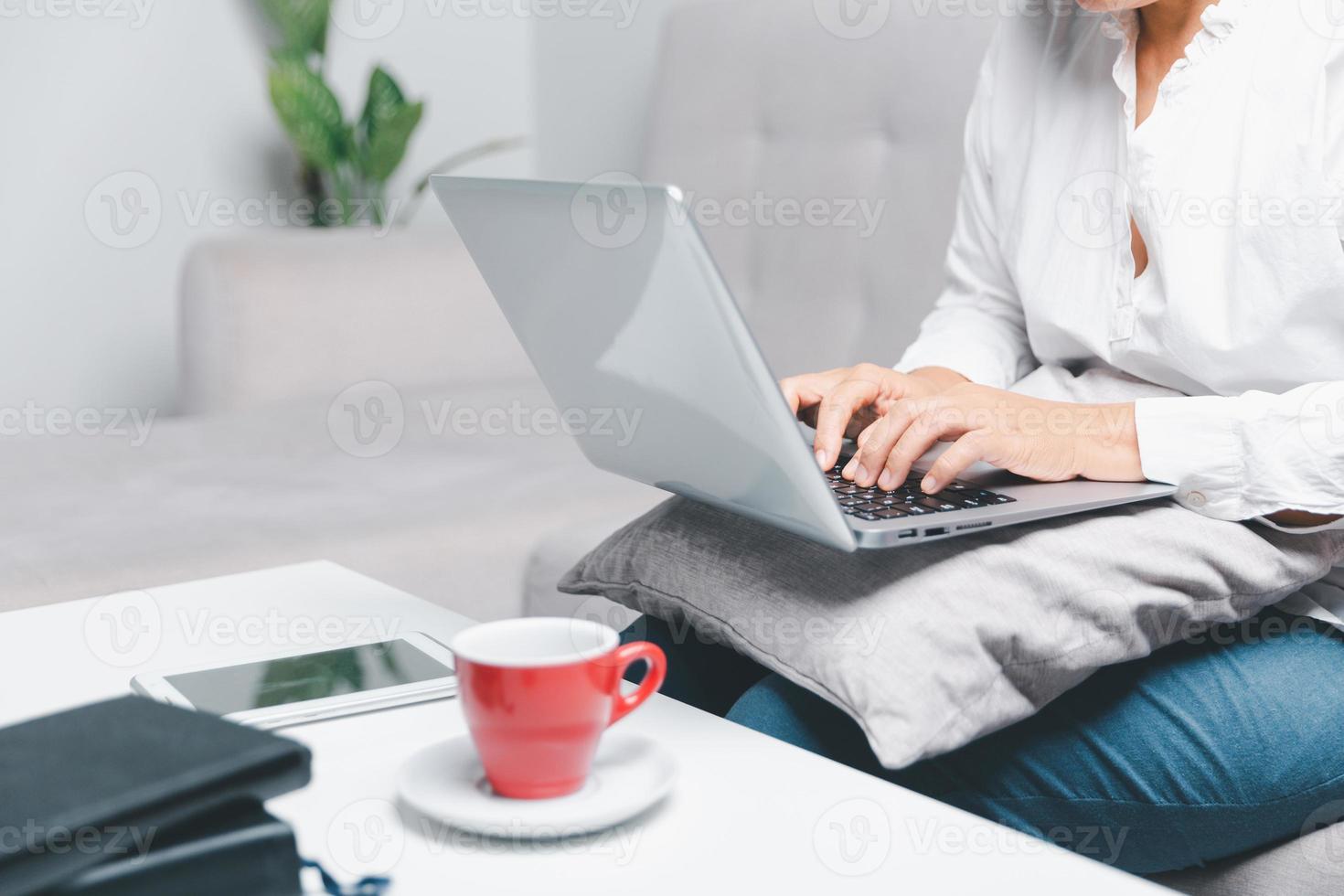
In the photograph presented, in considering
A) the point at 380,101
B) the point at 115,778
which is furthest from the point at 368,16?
the point at 115,778

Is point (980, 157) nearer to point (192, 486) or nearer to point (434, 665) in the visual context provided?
point (434, 665)

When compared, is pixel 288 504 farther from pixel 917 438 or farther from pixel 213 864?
pixel 213 864

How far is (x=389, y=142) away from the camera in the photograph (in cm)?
265

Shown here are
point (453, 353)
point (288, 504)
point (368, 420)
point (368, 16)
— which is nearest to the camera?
point (288, 504)

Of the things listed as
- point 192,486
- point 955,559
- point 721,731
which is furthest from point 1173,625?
point 192,486

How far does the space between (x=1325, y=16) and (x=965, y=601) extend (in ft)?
1.58

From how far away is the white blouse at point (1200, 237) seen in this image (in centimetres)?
79

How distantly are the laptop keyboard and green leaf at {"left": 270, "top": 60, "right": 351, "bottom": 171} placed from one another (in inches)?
79.6

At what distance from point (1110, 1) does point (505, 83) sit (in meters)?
2.32

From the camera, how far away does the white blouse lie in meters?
0.79
